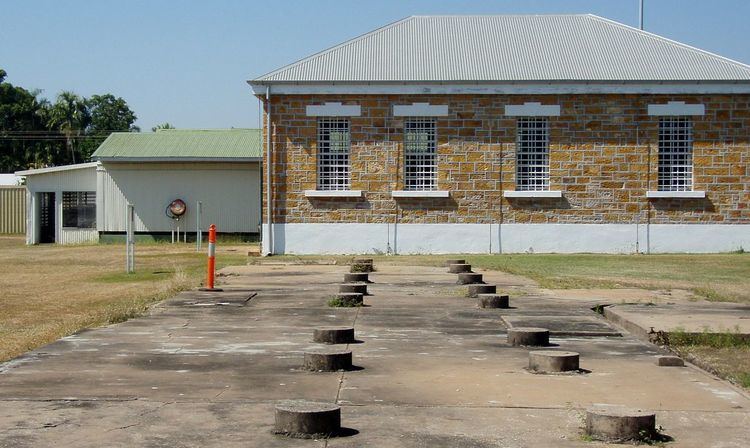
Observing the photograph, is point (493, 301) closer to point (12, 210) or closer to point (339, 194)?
point (339, 194)

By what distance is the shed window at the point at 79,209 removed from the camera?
41.4 meters

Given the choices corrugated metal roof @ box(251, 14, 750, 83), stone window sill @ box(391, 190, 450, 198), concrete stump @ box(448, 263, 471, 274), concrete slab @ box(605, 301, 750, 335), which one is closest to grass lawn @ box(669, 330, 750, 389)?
concrete slab @ box(605, 301, 750, 335)

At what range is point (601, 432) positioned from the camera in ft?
20.7

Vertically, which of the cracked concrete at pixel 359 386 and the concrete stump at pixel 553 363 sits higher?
the concrete stump at pixel 553 363

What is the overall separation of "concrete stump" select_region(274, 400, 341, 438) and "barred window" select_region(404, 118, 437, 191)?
23.7 meters

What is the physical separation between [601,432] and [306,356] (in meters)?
3.25

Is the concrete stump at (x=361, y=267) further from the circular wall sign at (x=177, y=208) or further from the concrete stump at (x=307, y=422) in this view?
the circular wall sign at (x=177, y=208)

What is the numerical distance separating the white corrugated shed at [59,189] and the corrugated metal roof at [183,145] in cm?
120

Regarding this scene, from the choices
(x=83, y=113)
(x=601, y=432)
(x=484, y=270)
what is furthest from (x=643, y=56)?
(x=83, y=113)

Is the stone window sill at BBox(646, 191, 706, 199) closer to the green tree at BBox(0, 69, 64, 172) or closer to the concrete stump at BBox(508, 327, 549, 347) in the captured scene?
the concrete stump at BBox(508, 327, 549, 347)

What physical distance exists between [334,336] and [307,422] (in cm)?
416

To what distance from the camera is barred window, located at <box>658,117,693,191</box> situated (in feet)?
97.9

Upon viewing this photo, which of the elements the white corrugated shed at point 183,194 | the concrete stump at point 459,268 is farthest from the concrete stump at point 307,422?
the white corrugated shed at point 183,194

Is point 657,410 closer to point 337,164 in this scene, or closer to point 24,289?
point 24,289
